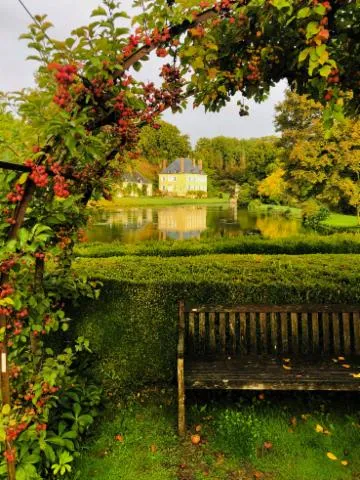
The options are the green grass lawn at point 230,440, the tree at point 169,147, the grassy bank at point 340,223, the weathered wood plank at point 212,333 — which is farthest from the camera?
the tree at point 169,147

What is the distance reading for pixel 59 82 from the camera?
2.13 metres

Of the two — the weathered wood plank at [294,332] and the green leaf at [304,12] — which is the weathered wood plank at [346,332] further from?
the green leaf at [304,12]

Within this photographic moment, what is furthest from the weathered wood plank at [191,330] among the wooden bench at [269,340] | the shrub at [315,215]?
the shrub at [315,215]

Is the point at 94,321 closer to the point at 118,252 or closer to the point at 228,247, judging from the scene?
the point at 118,252

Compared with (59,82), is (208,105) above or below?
above

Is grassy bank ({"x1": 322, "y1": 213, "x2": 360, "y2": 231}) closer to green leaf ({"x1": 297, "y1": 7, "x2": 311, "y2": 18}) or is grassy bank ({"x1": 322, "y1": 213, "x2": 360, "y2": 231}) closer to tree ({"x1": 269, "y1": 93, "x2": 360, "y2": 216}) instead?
tree ({"x1": 269, "y1": 93, "x2": 360, "y2": 216})

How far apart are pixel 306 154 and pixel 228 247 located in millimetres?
16950

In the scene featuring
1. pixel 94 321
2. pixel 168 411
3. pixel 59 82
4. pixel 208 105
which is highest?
pixel 208 105

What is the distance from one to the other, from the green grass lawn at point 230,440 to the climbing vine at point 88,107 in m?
0.54

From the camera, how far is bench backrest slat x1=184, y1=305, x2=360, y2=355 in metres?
4.34

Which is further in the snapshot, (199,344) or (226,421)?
(199,344)

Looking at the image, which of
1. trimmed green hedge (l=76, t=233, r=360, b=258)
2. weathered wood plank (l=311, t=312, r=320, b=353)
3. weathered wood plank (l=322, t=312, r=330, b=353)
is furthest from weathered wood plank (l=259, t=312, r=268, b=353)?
trimmed green hedge (l=76, t=233, r=360, b=258)

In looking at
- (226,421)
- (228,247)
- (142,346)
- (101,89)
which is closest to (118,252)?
(228,247)

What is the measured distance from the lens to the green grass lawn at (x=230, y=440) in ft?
11.1
